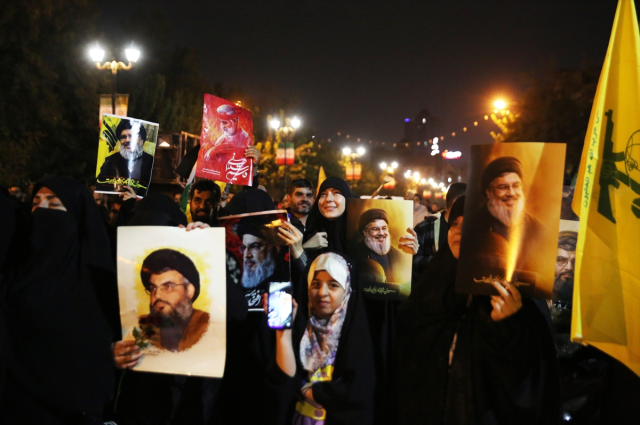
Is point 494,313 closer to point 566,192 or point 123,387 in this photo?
point 566,192

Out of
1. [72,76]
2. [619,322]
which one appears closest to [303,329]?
[619,322]

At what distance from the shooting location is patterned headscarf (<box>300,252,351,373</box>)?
3227 millimetres

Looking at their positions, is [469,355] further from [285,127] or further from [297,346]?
[285,127]

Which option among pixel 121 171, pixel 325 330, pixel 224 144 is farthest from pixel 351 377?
pixel 121 171

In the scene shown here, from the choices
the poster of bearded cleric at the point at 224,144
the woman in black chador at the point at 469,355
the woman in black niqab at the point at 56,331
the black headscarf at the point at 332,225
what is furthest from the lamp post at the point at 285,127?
the woman in black chador at the point at 469,355

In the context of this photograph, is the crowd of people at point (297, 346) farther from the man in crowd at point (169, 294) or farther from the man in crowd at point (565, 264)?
the man in crowd at point (565, 264)

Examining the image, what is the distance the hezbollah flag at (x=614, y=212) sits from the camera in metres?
2.51

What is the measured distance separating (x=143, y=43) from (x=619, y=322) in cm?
4192

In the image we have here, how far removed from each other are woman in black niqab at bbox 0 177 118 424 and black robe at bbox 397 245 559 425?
1.86m

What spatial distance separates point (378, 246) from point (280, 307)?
80 centimetres

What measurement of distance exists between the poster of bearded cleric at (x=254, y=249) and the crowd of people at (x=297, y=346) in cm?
7

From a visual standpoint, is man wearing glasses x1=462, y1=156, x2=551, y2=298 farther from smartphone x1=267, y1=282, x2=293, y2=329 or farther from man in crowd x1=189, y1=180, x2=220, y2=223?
man in crowd x1=189, y1=180, x2=220, y2=223

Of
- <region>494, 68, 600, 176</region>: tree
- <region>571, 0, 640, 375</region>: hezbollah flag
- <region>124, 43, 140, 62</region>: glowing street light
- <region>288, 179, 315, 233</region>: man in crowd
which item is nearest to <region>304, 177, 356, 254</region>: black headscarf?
<region>288, 179, 315, 233</region>: man in crowd

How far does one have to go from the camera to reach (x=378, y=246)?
3.60 metres
